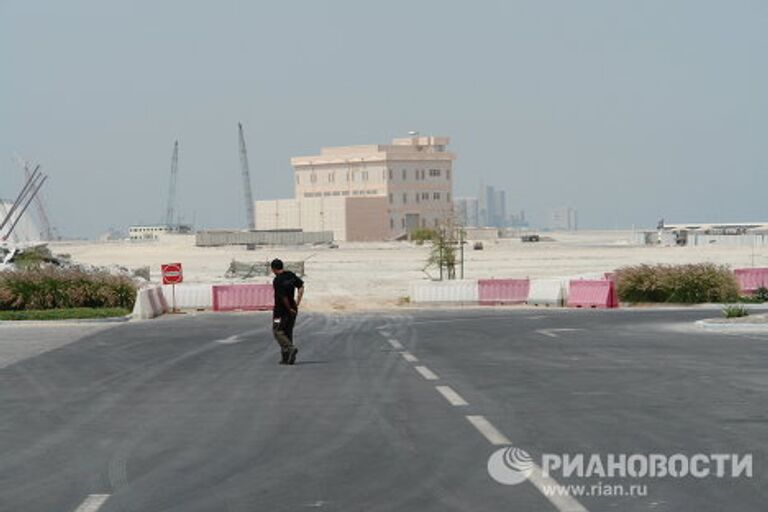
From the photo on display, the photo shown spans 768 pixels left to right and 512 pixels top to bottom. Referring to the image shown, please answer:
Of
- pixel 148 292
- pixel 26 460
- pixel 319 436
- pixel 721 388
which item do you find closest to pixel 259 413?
pixel 319 436

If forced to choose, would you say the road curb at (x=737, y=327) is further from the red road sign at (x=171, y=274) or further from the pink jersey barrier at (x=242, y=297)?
the red road sign at (x=171, y=274)

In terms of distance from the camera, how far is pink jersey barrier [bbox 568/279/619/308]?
4178 cm

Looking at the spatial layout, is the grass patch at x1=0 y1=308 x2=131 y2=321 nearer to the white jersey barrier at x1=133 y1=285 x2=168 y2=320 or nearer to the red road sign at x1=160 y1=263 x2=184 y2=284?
the white jersey barrier at x1=133 y1=285 x2=168 y2=320

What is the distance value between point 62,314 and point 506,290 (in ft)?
45.2

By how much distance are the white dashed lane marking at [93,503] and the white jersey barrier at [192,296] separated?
33807 millimetres

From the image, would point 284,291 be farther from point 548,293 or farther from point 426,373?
point 548,293

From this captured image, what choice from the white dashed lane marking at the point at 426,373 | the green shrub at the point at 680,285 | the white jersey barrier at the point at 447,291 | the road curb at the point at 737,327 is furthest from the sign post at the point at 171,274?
the white dashed lane marking at the point at 426,373

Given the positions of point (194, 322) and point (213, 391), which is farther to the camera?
point (194, 322)

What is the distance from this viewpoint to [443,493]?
31.5ft

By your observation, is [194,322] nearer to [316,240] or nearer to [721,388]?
[721,388]

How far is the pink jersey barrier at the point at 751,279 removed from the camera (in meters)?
45.9

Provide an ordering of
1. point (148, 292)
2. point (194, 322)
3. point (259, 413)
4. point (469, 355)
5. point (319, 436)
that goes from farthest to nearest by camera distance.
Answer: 1. point (148, 292)
2. point (194, 322)
3. point (469, 355)
4. point (259, 413)
5. point (319, 436)

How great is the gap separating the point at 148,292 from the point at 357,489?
102ft

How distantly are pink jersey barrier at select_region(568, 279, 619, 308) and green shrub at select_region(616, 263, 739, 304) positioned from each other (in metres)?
1.18
